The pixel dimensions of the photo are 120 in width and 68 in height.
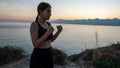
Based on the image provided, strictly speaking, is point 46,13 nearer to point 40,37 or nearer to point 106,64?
point 40,37

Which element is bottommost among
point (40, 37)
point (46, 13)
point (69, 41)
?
point (69, 41)

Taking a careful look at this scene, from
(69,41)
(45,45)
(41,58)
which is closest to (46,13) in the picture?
(45,45)

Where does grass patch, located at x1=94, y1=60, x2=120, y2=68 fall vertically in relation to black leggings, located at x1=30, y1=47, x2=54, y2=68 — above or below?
below

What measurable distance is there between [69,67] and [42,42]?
463cm

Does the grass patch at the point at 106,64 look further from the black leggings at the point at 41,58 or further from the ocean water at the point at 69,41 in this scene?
the black leggings at the point at 41,58

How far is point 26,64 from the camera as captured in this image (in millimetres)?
8641

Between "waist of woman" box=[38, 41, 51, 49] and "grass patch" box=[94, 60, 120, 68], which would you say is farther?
"grass patch" box=[94, 60, 120, 68]

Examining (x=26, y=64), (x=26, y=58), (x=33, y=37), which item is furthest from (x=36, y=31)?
(x=26, y=58)

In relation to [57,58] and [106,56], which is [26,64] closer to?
[57,58]

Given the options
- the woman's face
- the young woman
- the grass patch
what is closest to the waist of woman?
the young woman

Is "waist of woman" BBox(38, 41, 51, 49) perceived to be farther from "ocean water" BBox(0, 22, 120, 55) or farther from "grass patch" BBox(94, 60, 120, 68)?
"grass patch" BBox(94, 60, 120, 68)

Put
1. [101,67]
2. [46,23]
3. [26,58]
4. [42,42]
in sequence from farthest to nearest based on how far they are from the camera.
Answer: [26,58], [101,67], [46,23], [42,42]

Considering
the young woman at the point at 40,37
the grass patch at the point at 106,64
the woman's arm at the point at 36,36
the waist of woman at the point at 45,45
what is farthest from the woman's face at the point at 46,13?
the grass patch at the point at 106,64

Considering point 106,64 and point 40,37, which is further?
point 106,64
